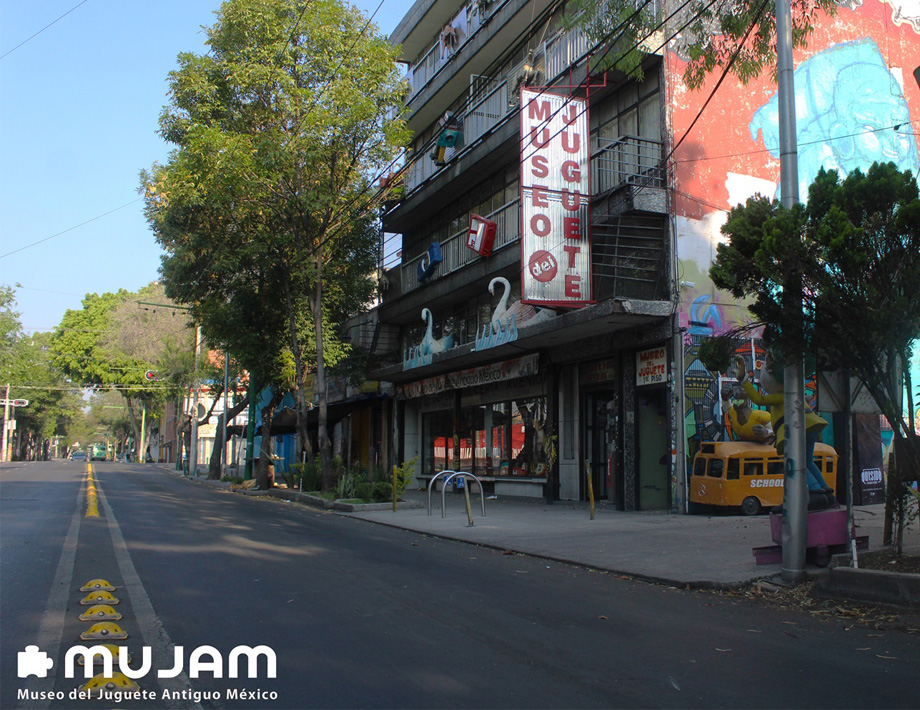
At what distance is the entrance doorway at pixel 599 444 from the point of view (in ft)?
59.2

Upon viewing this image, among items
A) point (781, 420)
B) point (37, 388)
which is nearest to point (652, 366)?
point (781, 420)

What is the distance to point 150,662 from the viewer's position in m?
4.98

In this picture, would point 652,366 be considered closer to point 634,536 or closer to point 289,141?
point 634,536

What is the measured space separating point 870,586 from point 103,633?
20.8 feet

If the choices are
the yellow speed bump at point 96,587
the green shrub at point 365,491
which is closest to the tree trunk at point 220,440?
the green shrub at point 365,491

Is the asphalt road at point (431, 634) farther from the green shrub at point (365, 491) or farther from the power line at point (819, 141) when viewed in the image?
the power line at point (819, 141)

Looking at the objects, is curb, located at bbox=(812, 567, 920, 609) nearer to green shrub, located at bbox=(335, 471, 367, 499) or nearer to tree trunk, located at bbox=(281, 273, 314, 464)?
green shrub, located at bbox=(335, 471, 367, 499)

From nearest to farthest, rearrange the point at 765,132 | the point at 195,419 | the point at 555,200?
the point at 555,200, the point at 765,132, the point at 195,419

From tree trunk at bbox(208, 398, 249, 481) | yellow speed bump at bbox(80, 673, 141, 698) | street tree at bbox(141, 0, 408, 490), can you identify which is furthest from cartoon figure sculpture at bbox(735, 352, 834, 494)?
tree trunk at bbox(208, 398, 249, 481)

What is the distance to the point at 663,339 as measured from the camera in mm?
15086

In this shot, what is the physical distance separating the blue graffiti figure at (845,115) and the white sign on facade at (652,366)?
5281mm

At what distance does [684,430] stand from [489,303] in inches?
359

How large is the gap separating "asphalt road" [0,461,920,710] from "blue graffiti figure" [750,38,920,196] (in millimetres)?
12428

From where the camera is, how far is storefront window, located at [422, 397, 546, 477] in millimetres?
20547
